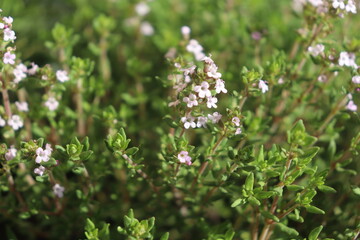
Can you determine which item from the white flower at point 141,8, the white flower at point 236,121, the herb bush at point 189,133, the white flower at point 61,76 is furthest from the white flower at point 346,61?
the white flower at point 141,8

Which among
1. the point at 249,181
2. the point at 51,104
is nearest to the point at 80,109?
the point at 51,104

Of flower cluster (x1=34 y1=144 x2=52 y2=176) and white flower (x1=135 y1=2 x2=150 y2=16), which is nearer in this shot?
flower cluster (x1=34 y1=144 x2=52 y2=176)

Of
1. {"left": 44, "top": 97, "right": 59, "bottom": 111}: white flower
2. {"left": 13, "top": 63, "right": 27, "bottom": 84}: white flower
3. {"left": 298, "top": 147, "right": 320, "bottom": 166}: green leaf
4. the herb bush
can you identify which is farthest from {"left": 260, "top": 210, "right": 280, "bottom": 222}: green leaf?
{"left": 13, "top": 63, "right": 27, "bottom": 84}: white flower

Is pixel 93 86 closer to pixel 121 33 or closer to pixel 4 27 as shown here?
pixel 4 27

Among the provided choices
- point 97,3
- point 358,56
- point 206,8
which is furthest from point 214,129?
point 97,3

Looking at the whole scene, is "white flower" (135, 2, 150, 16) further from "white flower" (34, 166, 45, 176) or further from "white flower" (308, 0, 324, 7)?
"white flower" (34, 166, 45, 176)

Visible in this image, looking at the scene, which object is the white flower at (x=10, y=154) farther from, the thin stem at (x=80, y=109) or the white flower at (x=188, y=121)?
the white flower at (x=188, y=121)

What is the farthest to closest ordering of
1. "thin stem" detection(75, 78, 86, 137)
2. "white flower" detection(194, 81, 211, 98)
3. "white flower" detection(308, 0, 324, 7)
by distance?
"thin stem" detection(75, 78, 86, 137)
"white flower" detection(308, 0, 324, 7)
"white flower" detection(194, 81, 211, 98)
